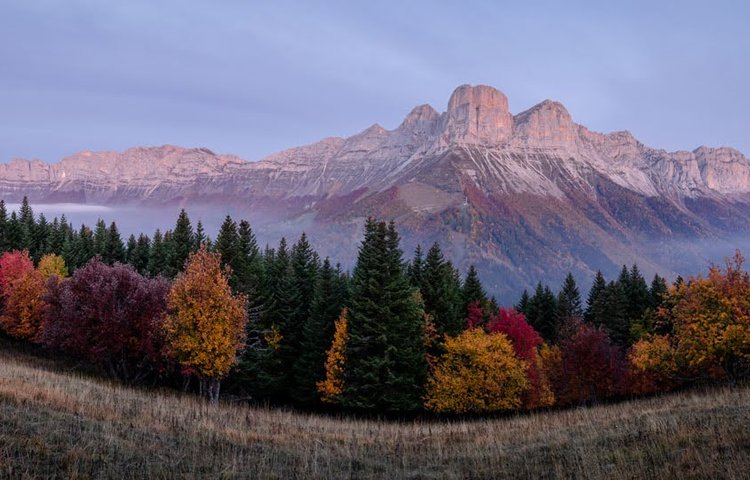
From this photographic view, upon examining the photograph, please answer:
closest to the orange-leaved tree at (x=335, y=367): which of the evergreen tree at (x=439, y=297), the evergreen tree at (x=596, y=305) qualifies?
the evergreen tree at (x=439, y=297)

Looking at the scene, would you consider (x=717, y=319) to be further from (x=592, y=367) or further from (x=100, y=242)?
(x=100, y=242)

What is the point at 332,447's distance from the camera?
15.1 metres

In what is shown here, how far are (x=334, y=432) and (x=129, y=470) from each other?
10101 millimetres

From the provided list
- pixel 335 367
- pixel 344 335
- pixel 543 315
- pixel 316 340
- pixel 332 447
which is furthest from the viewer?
pixel 543 315

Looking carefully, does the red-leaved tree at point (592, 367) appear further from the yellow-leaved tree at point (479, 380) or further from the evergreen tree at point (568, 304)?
the evergreen tree at point (568, 304)

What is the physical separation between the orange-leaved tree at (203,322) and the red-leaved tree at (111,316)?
2.79m

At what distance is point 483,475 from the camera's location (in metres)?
11.2

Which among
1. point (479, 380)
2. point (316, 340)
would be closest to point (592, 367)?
point (479, 380)

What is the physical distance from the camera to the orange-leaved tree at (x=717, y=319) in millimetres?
33750

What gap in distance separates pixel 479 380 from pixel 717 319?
58.6ft

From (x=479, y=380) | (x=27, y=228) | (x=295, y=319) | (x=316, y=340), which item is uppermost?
(x=27, y=228)

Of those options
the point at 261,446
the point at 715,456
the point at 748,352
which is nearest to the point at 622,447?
the point at 715,456

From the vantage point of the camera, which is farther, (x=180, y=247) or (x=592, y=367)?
(x=180, y=247)

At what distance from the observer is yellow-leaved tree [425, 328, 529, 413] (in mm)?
42906
